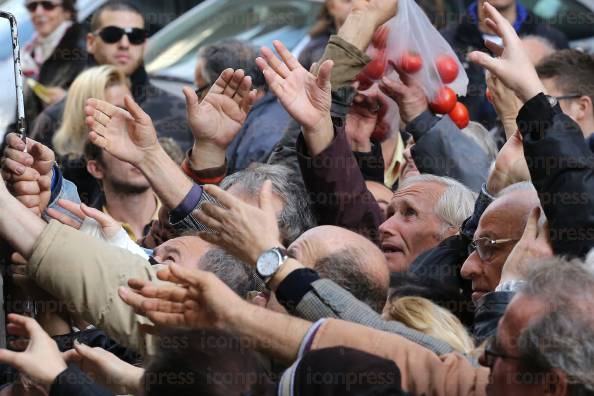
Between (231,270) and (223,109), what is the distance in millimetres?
883

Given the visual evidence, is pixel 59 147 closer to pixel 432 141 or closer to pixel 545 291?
pixel 432 141

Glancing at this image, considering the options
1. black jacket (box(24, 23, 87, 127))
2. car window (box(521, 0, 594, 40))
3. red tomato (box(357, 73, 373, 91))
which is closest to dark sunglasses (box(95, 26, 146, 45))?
black jacket (box(24, 23, 87, 127))

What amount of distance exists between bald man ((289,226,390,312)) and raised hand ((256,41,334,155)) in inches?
29.1

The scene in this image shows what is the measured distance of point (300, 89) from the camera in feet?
15.3

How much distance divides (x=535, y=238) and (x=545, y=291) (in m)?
0.97

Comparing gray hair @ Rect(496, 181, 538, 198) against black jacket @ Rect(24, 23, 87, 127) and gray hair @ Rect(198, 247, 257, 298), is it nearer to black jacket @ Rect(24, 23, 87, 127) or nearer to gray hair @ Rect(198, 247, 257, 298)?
gray hair @ Rect(198, 247, 257, 298)

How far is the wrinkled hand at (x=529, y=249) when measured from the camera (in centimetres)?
395

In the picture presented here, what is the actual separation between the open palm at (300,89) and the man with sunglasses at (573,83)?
129 cm

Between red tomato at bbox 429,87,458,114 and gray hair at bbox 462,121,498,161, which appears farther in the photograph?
gray hair at bbox 462,121,498,161

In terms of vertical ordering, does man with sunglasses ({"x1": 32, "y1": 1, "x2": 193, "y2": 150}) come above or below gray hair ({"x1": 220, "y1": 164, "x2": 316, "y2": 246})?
below

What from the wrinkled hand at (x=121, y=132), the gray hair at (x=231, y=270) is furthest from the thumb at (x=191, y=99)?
the gray hair at (x=231, y=270)

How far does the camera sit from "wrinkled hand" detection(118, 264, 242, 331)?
129 inches

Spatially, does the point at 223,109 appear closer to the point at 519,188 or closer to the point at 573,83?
the point at 519,188

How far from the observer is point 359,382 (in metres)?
2.83
